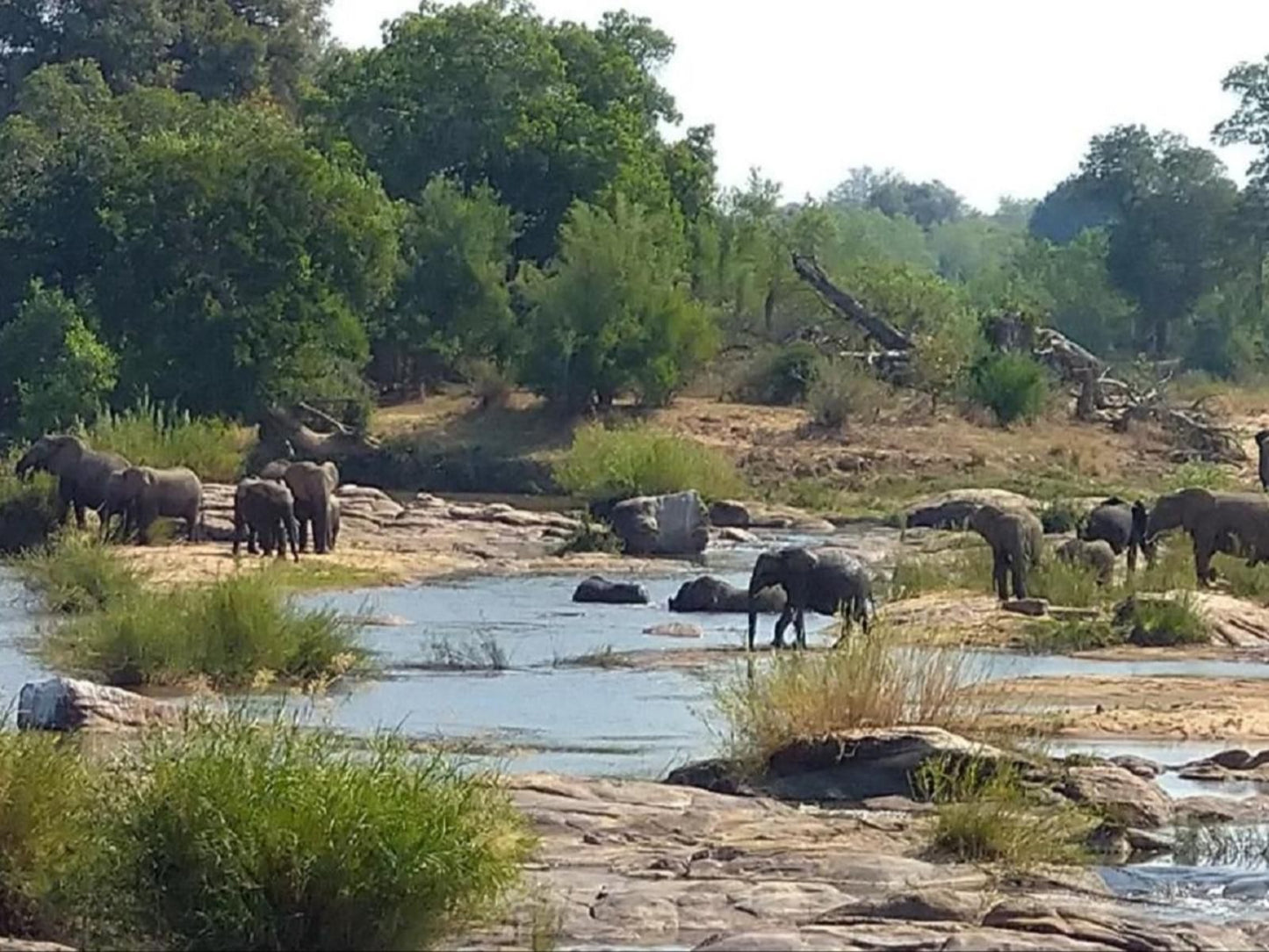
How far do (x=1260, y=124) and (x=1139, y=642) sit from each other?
70.4 m

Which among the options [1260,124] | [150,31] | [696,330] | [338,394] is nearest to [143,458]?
[338,394]

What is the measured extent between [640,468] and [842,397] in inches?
468

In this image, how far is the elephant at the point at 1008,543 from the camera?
2847 centimetres

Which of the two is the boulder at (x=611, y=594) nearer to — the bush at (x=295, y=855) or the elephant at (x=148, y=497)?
the elephant at (x=148, y=497)

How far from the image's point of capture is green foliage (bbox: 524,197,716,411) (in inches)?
2270

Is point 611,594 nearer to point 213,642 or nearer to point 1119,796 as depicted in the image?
point 213,642

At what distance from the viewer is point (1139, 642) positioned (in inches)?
1017

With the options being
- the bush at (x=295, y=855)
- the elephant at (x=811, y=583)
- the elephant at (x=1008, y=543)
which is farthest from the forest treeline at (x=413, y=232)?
the bush at (x=295, y=855)

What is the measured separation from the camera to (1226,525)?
3144 centimetres

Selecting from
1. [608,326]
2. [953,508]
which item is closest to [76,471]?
[953,508]

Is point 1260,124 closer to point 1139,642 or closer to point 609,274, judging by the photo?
A: point 609,274

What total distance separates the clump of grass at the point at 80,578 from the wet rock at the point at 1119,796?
44.6ft

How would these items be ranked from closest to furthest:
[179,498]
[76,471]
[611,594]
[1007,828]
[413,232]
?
[1007,828] < [611,594] < [179,498] < [76,471] < [413,232]

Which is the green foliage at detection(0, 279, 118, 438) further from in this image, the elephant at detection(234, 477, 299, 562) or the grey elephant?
the elephant at detection(234, 477, 299, 562)
